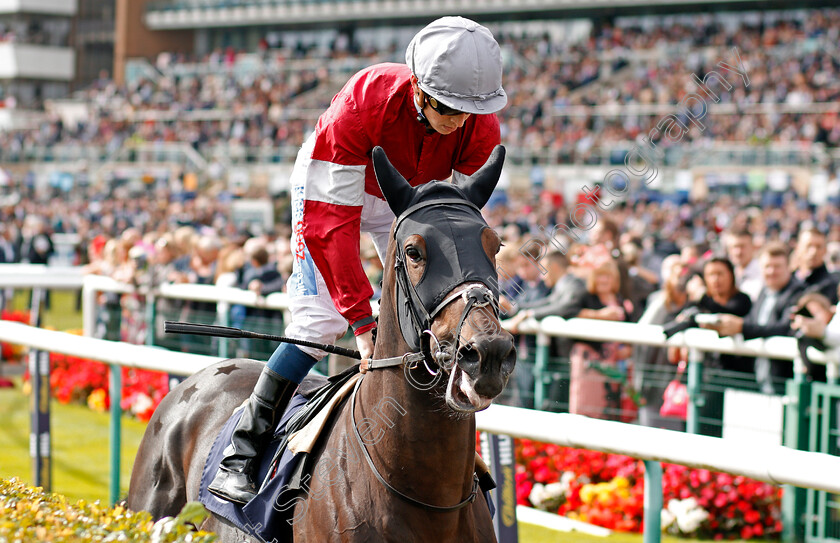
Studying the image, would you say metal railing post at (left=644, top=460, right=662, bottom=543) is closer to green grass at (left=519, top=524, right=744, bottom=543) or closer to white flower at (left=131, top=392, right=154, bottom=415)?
green grass at (left=519, top=524, right=744, bottom=543)

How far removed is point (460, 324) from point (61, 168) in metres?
32.3

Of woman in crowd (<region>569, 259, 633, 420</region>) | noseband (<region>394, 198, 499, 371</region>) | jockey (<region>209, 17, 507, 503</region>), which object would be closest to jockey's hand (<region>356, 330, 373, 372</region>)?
jockey (<region>209, 17, 507, 503</region>)

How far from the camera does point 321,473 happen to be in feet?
7.55

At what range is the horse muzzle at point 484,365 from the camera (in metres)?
1.83

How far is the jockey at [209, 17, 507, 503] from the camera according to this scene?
2240 millimetres

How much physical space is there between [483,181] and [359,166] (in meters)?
0.35

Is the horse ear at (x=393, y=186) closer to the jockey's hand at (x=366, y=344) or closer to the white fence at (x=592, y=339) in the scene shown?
the jockey's hand at (x=366, y=344)

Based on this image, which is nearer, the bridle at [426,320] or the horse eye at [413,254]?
the bridle at [426,320]

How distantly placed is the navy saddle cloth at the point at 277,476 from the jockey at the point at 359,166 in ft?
0.14

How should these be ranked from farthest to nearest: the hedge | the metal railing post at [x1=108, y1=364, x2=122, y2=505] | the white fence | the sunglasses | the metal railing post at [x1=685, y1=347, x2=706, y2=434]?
the metal railing post at [x1=685, y1=347, x2=706, y2=434] < the metal railing post at [x1=108, y1=364, x2=122, y2=505] < the sunglasses < the white fence < the hedge

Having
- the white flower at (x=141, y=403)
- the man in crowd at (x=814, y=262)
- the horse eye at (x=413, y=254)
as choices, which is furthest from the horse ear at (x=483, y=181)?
the white flower at (x=141, y=403)

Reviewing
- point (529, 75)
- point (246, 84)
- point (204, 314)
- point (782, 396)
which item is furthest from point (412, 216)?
point (246, 84)

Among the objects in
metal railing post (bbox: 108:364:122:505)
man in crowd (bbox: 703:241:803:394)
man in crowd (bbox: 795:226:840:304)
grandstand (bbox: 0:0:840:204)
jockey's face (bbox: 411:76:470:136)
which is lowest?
metal railing post (bbox: 108:364:122:505)

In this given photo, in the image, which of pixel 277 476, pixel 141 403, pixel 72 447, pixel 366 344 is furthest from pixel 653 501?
pixel 141 403
